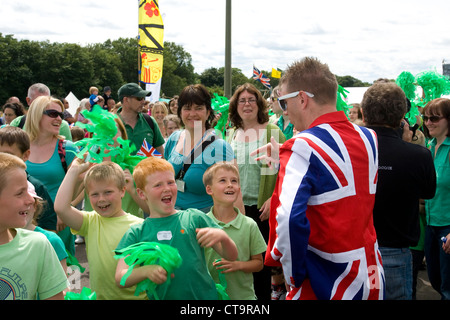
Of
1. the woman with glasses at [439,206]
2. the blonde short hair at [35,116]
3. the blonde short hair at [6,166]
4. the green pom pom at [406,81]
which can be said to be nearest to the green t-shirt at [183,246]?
the blonde short hair at [6,166]

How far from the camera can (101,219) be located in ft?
10.8

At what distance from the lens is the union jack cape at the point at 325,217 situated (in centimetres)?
220

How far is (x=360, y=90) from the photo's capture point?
1530 centimetres

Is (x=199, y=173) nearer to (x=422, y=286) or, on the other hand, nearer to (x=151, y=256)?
(x=151, y=256)

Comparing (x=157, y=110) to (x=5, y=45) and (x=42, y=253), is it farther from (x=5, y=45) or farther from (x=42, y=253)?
(x=5, y=45)

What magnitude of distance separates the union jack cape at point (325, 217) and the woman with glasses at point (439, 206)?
1785 millimetres

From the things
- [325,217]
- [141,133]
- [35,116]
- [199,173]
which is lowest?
[325,217]

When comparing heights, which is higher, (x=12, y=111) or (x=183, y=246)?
(x=12, y=111)

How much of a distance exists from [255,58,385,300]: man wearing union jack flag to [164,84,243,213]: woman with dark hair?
57.3 inches

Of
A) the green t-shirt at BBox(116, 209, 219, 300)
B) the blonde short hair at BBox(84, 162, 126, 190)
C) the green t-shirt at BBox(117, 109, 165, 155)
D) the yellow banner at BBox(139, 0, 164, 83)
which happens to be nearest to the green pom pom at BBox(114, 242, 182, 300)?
the green t-shirt at BBox(116, 209, 219, 300)

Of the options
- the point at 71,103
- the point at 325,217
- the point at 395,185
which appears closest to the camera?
the point at 325,217

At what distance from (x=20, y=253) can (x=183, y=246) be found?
90 centimetres

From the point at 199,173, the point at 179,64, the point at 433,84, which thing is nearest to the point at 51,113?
the point at 199,173

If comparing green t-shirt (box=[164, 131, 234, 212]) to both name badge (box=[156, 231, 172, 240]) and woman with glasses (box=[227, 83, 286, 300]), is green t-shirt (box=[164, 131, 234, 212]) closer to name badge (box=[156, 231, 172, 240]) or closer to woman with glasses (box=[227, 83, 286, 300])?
woman with glasses (box=[227, 83, 286, 300])
